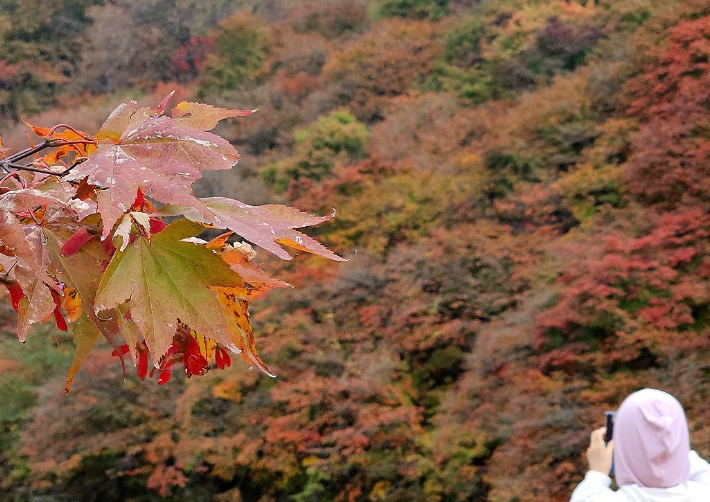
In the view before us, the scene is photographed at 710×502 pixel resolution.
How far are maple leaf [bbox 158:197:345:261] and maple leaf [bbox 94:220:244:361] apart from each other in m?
0.02

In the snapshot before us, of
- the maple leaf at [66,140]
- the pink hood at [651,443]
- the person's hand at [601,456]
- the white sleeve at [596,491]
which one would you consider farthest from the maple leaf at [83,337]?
the person's hand at [601,456]

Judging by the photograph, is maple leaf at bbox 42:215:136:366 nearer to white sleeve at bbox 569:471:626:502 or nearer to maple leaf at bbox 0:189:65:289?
maple leaf at bbox 0:189:65:289

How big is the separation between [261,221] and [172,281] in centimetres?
8

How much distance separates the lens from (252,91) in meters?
12.1

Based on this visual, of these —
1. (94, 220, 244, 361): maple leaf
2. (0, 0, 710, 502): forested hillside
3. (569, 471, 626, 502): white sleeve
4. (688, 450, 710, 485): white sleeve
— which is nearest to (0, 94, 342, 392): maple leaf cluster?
(94, 220, 244, 361): maple leaf

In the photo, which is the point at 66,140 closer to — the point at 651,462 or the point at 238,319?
the point at 238,319

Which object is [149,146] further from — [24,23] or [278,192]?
[24,23]

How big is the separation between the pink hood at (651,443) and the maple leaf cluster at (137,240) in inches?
46.3

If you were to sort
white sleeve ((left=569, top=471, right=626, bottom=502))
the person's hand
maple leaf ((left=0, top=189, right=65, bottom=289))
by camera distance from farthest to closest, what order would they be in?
1. the person's hand
2. white sleeve ((left=569, top=471, right=626, bottom=502))
3. maple leaf ((left=0, top=189, right=65, bottom=289))

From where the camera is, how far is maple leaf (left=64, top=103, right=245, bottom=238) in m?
0.37

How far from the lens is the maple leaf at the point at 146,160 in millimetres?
368

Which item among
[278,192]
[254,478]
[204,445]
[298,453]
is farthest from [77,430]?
[278,192]

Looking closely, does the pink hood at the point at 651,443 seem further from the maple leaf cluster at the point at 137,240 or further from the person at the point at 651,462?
the maple leaf cluster at the point at 137,240

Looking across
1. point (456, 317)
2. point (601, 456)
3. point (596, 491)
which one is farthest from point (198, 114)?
point (456, 317)
